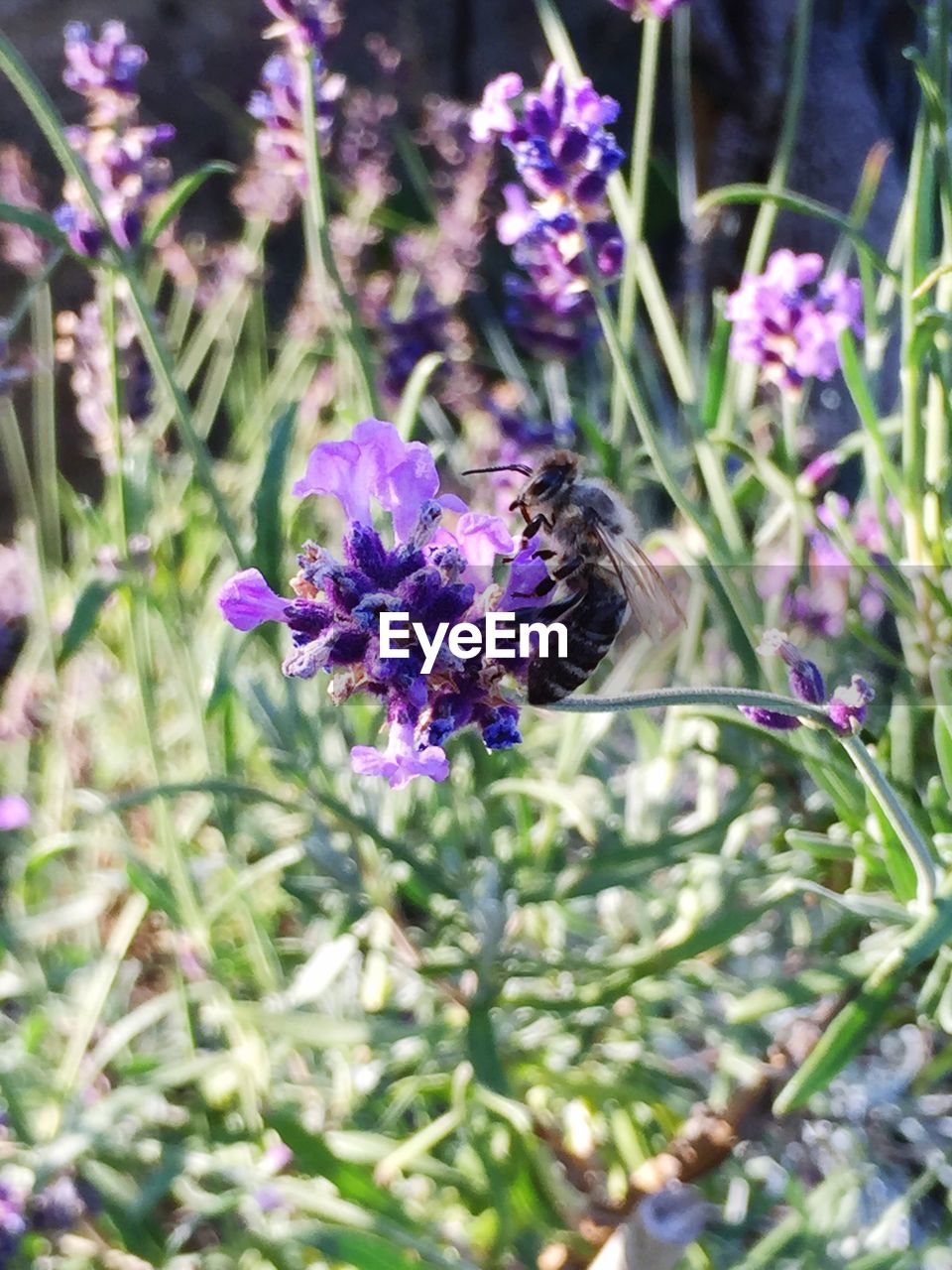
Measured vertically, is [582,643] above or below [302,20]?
below

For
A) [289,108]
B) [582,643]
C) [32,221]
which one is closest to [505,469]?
[582,643]

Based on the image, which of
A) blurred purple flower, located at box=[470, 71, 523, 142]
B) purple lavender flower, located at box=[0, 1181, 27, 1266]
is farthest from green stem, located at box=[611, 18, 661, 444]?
purple lavender flower, located at box=[0, 1181, 27, 1266]

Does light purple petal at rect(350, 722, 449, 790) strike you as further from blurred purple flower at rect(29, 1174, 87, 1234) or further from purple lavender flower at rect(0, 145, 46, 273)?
purple lavender flower at rect(0, 145, 46, 273)

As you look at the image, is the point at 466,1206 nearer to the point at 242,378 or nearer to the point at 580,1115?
the point at 580,1115

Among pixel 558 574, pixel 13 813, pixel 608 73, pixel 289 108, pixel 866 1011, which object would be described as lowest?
pixel 13 813

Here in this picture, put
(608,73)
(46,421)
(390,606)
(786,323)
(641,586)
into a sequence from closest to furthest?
(390,606)
(641,586)
(786,323)
(46,421)
(608,73)

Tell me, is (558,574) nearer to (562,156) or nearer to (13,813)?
(562,156)

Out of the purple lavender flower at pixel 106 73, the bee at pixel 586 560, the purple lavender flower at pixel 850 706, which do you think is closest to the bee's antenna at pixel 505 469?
the bee at pixel 586 560
